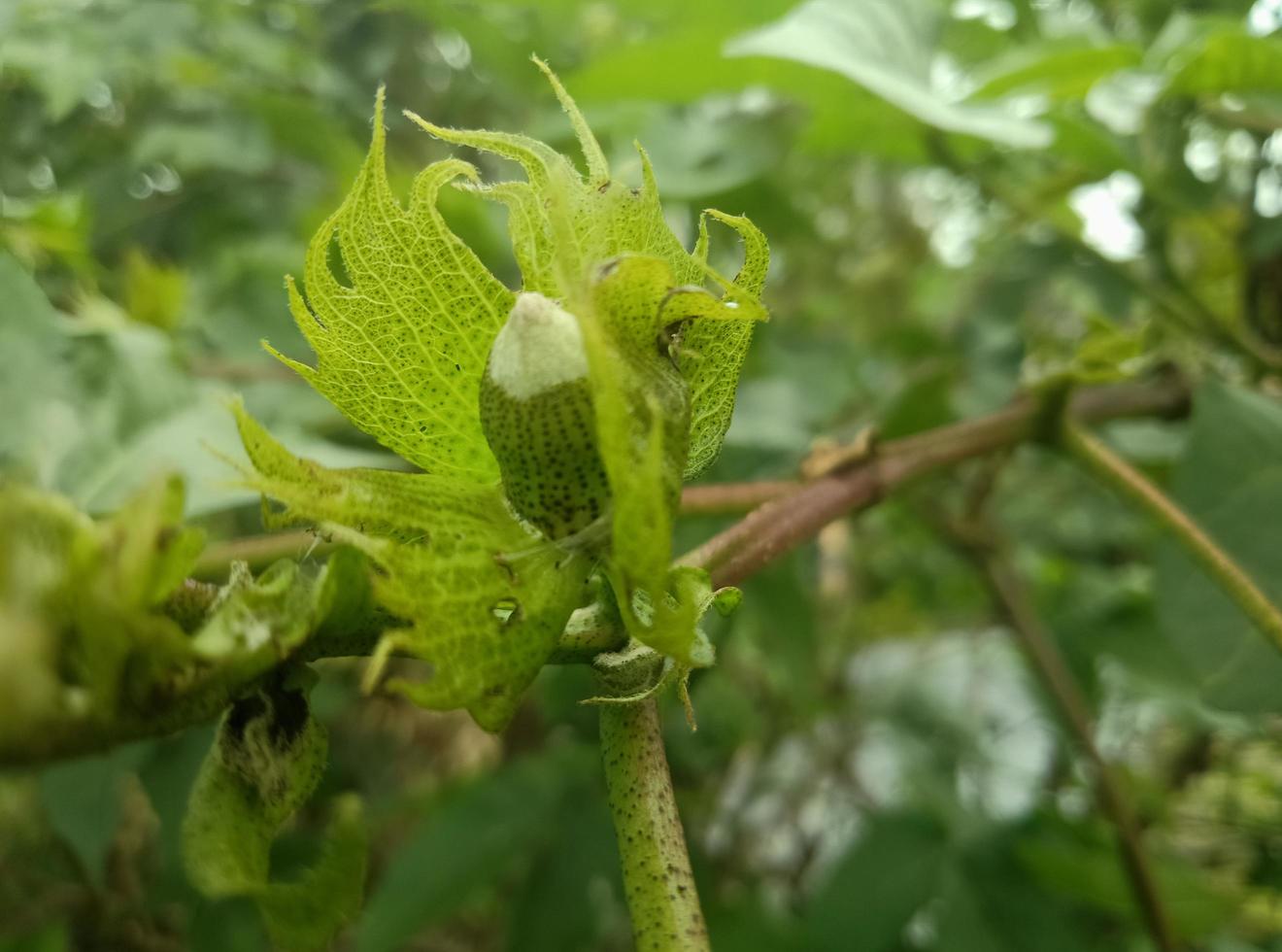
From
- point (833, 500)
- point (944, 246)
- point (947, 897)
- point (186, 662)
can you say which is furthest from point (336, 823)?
point (944, 246)

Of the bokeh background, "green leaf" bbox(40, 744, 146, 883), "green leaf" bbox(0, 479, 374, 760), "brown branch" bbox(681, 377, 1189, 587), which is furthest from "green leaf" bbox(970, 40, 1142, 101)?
"green leaf" bbox(40, 744, 146, 883)

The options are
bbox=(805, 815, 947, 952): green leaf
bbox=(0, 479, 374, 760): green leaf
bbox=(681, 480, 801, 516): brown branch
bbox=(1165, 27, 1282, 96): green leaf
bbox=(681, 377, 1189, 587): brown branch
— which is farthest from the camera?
bbox=(805, 815, 947, 952): green leaf

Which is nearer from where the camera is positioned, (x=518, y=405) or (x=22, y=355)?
(x=518, y=405)

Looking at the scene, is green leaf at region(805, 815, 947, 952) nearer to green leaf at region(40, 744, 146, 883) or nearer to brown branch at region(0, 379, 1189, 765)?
brown branch at region(0, 379, 1189, 765)

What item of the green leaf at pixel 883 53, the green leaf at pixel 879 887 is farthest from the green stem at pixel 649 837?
the green leaf at pixel 879 887

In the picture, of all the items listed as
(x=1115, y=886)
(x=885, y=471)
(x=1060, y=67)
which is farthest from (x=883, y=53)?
(x=1115, y=886)

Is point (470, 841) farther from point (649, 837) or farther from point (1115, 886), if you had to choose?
point (649, 837)

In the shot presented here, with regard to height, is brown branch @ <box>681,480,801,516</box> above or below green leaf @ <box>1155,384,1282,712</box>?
above
